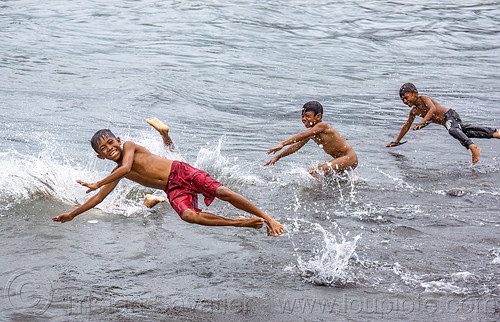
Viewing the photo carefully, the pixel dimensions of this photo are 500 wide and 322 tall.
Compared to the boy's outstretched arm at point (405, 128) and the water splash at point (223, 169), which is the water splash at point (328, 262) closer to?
the water splash at point (223, 169)

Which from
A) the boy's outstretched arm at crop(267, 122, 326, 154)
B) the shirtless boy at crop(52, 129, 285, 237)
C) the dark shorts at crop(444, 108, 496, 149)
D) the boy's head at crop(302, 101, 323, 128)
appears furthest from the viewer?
the dark shorts at crop(444, 108, 496, 149)

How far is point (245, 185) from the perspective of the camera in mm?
7988

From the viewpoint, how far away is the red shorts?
568 centimetres

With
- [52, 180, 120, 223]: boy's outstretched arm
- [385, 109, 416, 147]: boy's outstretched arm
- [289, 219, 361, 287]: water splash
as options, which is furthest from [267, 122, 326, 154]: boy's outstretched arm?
[52, 180, 120, 223]: boy's outstretched arm

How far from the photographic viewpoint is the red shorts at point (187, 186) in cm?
568

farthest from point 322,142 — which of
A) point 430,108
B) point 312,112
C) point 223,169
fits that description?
point 430,108

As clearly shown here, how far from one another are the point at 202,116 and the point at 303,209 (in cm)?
527

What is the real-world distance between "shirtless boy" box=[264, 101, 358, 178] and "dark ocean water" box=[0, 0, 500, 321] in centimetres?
21

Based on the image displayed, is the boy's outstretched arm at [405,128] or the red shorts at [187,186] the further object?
the boy's outstretched arm at [405,128]

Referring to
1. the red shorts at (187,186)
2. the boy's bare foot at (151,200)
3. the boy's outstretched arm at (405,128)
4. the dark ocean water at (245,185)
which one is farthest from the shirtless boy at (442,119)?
the red shorts at (187,186)

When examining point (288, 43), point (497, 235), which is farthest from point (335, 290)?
point (288, 43)

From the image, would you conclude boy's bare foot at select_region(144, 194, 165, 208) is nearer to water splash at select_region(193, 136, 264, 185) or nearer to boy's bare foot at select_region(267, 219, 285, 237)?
water splash at select_region(193, 136, 264, 185)

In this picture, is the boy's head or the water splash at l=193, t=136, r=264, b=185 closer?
the boy's head

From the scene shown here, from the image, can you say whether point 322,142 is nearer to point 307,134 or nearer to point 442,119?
point 307,134
